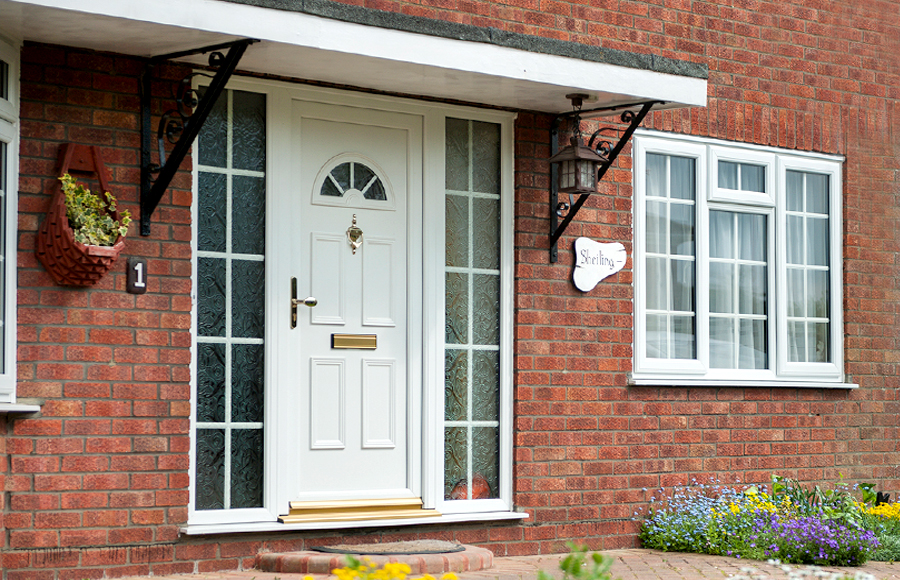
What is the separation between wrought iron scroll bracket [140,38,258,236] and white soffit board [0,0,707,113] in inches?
4.5

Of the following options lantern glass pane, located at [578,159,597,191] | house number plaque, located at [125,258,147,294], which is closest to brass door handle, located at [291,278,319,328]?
house number plaque, located at [125,258,147,294]

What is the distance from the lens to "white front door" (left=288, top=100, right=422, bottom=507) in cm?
632

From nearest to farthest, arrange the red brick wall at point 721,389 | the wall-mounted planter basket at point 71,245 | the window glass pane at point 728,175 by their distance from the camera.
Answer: the wall-mounted planter basket at point 71,245, the red brick wall at point 721,389, the window glass pane at point 728,175

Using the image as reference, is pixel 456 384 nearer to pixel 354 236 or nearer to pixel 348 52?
pixel 354 236

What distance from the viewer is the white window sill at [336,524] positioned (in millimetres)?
5832

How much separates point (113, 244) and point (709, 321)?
417 cm

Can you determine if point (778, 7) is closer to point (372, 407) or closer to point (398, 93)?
point (398, 93)

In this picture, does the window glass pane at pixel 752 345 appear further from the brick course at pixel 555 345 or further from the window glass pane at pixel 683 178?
the window glass pane at pixel 683 178

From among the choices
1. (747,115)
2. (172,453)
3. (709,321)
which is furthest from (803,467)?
(172,453)

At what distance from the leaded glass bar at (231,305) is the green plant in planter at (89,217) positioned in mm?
577

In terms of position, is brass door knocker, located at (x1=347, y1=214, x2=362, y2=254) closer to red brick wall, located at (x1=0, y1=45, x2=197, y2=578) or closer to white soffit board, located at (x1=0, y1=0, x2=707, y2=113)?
white soffit board, located at (x1=0, y1=0, x2=707, y2=113)

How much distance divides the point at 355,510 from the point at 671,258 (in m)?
2.87

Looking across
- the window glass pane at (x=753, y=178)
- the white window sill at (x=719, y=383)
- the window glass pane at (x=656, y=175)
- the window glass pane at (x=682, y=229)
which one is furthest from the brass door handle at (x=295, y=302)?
the window glass pane at (x=753, y=178)

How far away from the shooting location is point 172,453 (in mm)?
5797
